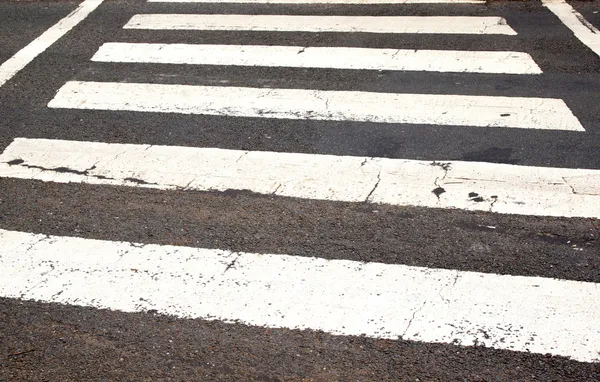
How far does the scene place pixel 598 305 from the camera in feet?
14.3

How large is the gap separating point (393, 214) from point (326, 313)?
1183 mm

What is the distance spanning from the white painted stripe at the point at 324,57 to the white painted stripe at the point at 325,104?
0.63m

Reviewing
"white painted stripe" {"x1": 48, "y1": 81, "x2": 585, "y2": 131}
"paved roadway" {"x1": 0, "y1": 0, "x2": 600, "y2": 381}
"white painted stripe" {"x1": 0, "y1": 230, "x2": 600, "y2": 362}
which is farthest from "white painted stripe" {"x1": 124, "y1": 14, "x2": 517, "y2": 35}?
"white painted stripe" {"x1": 0, "y1": 230, "x2": 600, "y2": 362}

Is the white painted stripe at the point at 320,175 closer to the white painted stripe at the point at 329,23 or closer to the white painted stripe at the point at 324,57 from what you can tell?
the white painted stripe at the point at 324,57

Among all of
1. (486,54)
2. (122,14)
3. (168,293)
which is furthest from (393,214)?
(122,14)

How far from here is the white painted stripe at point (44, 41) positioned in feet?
25.9

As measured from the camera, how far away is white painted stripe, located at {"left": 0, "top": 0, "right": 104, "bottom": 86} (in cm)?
789

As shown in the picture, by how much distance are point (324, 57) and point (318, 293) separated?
3876 mm

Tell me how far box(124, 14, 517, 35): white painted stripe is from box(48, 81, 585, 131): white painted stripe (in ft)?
5.49

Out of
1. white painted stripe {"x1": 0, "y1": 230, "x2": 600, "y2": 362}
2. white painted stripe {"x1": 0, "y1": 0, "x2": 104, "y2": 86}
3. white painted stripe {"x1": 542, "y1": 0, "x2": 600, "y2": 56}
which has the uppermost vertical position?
white painted stripe {"x1": 0, "y1": 0, "x2": 104, "y2": 86}

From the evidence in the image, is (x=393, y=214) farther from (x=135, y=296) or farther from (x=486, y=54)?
(x=486, y=54)

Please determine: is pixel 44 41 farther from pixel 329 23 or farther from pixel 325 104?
pixel 325 104

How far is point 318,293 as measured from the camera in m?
4.54

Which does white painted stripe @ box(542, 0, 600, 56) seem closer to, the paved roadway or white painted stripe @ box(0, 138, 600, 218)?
the paved roadway
